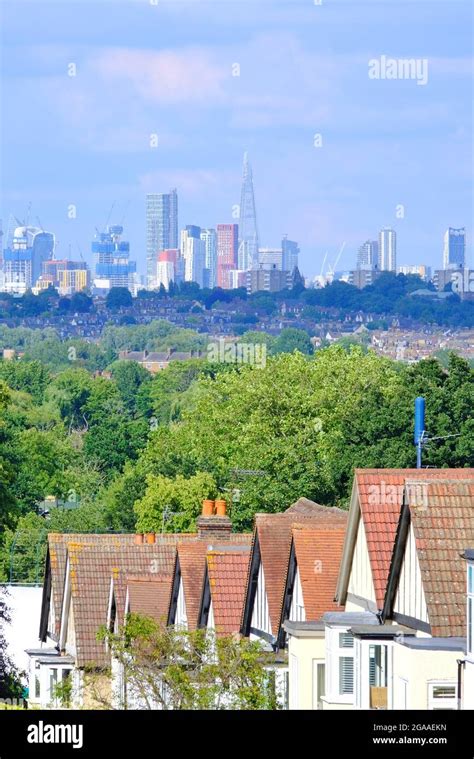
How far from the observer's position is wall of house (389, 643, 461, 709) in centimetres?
1934

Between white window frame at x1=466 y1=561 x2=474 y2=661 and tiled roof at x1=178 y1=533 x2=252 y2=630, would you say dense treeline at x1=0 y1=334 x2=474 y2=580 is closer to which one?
tiled roof at x1=178 y1=533 x2=252 y2=630

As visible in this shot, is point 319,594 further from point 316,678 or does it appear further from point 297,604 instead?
A: point 316,678

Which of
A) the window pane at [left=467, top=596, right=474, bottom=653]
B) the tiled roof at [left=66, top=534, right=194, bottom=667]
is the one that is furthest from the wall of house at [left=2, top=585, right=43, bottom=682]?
the window pane at [left=467, top=596, right=474, bottom=653]

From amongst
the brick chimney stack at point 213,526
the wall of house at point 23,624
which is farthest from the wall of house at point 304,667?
the wall of house at point 23,624

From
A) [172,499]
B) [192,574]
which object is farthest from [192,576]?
[172,499]

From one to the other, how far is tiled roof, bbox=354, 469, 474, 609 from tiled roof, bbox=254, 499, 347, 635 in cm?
433

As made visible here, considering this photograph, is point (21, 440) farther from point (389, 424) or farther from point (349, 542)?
point (349, 542)

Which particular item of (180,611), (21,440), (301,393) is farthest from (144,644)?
(21,440)

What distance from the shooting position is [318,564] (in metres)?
25.5

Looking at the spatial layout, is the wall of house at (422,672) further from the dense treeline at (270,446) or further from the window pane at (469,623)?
the dense treeline at (270,446)

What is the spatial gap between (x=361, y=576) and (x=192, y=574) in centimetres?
831

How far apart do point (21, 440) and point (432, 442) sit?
61.7 m

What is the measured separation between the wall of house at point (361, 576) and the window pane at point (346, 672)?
0.55 m

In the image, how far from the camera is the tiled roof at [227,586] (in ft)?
94.1
